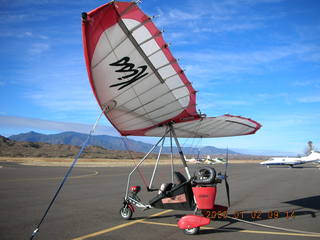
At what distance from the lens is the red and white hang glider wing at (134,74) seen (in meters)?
5.31

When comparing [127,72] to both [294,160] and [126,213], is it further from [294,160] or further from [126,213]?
[294,160]

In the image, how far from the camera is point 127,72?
252 inches

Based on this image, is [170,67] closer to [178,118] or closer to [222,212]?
[178,118]

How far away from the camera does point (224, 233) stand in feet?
21.1

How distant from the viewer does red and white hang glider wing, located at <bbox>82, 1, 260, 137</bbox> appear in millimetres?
5309

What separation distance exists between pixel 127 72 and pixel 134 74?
0.18 m

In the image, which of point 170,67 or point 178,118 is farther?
point 178,118

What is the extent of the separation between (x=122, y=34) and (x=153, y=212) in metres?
6.08

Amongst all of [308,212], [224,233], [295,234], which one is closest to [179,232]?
[224,233]

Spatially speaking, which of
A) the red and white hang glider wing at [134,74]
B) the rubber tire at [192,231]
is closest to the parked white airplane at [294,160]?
the red and white hang glider wing at [134,74]

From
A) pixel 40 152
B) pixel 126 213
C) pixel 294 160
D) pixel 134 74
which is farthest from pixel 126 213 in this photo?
pixel 40 152

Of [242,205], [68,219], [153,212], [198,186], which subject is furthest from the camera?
[242,205]

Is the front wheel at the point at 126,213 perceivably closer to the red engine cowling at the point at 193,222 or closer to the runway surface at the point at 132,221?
the runway surface at the point at 132,221
